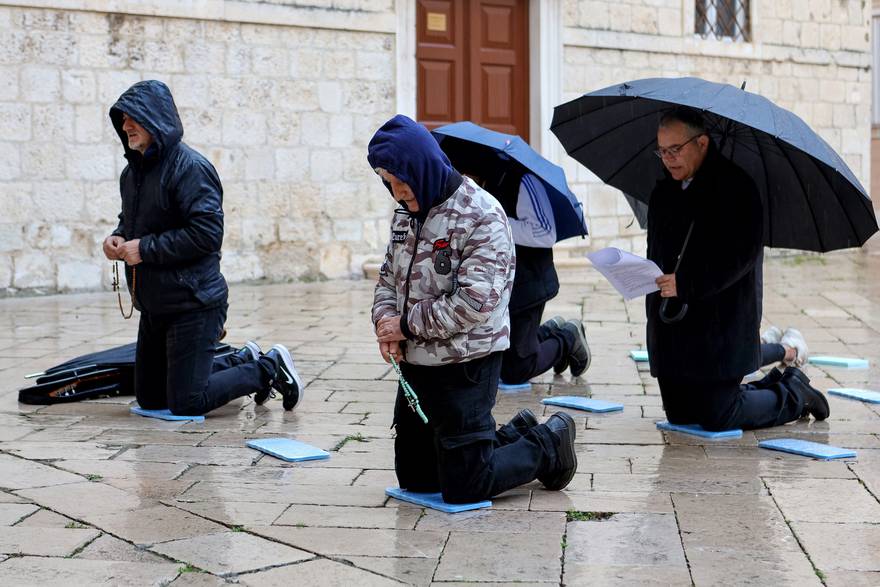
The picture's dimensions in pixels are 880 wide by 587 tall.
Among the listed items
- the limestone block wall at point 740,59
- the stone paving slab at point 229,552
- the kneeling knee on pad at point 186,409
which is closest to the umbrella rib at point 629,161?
the kneeling knee on pad at point 186,409

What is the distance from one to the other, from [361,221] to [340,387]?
20.6 feet

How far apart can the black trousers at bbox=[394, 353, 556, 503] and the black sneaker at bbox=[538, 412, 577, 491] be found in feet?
0.18

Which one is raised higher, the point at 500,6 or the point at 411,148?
the point at 500,6

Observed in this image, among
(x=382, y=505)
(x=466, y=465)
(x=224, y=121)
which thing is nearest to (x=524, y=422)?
(x=466, y=465)

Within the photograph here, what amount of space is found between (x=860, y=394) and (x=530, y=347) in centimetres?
170

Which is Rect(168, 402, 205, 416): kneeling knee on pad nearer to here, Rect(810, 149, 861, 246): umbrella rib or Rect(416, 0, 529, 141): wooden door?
Rect(810, 149, 861, 246): umbrella rib

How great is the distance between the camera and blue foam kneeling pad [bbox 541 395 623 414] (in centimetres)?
607

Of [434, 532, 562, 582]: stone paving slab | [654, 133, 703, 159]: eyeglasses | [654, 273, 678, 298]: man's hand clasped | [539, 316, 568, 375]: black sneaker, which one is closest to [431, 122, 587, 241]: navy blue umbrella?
A: [539, 316, 568, 375]: black sneaker

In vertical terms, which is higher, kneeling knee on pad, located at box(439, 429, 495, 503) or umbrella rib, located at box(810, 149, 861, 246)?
umbrella rib, located at box(810, 149, 861, 246)

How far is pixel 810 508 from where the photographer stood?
13.9 ft

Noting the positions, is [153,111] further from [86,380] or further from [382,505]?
[382,505]

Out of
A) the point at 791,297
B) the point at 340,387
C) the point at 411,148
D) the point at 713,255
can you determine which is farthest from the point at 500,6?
the point at 411,148

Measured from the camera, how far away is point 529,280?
6445 mm

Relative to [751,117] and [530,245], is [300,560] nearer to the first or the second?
[751,117]
